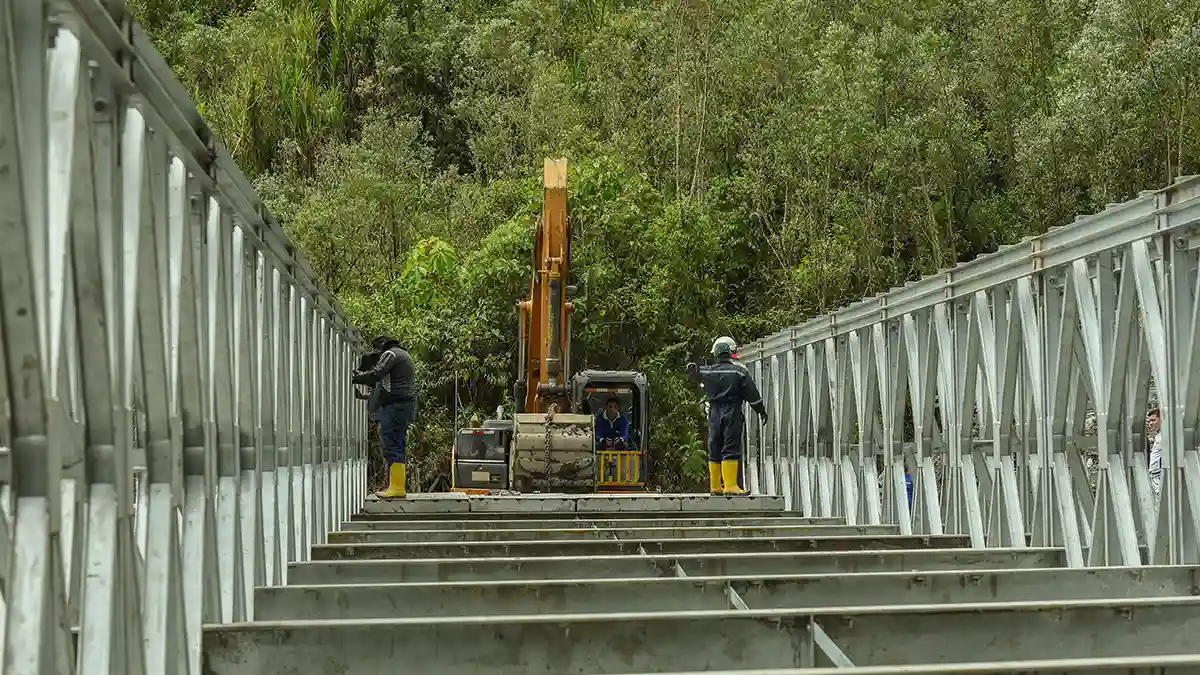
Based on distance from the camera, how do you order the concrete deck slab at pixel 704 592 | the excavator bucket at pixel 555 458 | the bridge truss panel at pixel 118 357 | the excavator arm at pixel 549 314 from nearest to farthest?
the bridge truss panel at pixel 118 357
the concrete deck slab at pixel 704 592
the excavator bucket at pixel 555 458
the excavator arm at pixel 549 314

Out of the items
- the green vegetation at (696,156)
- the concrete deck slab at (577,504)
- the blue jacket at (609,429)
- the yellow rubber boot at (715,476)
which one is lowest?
the concrete deck slab at (577,504)

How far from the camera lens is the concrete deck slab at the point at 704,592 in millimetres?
7090

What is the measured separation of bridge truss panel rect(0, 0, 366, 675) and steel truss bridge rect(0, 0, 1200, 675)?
0.01 metres

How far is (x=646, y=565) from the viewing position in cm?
858

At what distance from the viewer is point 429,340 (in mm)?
35625

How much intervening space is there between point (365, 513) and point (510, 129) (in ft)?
110

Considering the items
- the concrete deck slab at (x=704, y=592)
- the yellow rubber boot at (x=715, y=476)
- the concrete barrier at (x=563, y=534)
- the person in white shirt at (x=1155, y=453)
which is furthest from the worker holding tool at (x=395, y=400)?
A: the concrete deck slab at (x=704, y=592)

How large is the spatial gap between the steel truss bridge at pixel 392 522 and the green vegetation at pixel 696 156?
77.0 ft

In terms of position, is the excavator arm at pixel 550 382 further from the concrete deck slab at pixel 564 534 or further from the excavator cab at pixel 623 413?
the concrete deck slab at pixel 564 534

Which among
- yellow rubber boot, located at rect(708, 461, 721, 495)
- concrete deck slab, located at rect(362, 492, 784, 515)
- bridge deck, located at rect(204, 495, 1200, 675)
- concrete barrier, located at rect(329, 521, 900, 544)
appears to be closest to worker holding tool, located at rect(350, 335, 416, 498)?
concrete deck slab, located at rect(362, 492, 784, 515)

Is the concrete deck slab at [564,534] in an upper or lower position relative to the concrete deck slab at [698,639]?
upper

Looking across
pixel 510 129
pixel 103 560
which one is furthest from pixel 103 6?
pixel 510 129

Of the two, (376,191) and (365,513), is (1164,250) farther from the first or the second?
(376,191)

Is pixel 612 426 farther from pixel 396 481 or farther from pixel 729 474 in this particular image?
pixel 396 481
